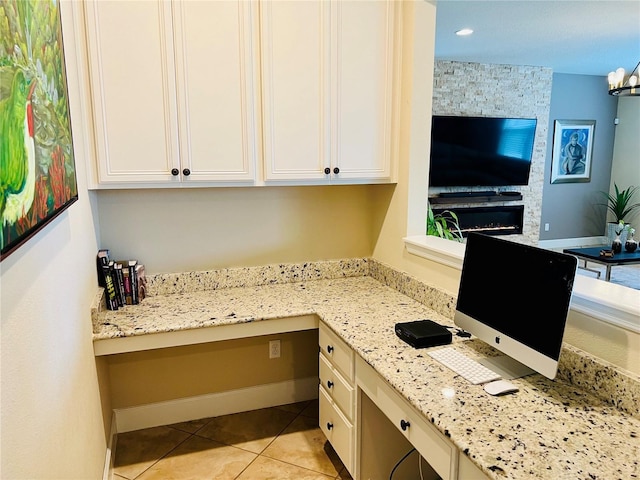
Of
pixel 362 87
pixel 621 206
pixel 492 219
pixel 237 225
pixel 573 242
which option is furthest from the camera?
pixel 573 242

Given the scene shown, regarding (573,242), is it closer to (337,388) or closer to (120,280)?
(337,388)

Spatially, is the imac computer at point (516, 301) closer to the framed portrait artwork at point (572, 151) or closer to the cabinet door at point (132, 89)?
the cabinet door at point (132, 89)

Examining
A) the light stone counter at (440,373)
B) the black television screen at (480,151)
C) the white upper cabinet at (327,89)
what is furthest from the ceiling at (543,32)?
the light stone counter at (440,373)

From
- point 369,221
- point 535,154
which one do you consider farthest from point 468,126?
point 369,221

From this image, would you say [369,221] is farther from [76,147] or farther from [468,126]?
[468,126]

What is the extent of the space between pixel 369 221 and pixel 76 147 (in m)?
1.69

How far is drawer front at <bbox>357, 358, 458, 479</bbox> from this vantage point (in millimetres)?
1315

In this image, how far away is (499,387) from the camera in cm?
146

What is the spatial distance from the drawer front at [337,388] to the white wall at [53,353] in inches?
40.1

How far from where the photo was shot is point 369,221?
288 cm

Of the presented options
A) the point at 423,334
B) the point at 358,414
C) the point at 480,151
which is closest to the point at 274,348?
the point at 358,414

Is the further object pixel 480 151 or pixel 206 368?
pixel 480 151

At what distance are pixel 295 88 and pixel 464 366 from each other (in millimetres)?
1531

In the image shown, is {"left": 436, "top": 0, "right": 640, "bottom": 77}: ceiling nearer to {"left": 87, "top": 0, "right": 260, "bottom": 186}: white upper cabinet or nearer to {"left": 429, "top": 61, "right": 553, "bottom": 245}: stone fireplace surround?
{"left": 429, "top": 61, "right": 553, "bottom": 245}: stone fireplace surround
